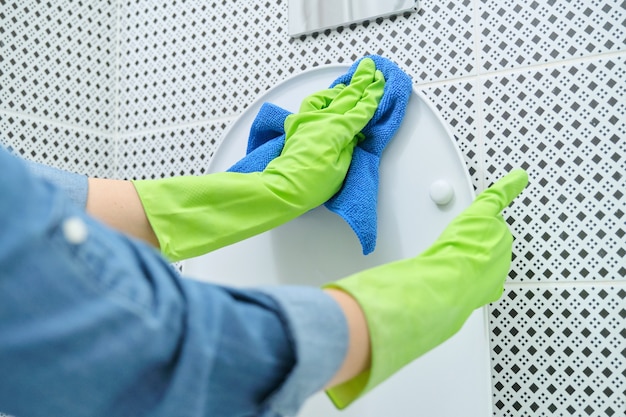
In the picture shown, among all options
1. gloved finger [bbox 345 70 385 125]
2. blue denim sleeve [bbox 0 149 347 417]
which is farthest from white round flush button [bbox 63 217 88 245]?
gloved finger [bbox 345 70 385 125]

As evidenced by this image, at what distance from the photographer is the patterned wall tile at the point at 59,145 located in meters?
1.06

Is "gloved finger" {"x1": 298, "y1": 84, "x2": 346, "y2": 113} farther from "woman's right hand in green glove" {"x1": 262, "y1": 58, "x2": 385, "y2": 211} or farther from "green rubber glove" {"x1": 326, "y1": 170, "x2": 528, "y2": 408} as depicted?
"green rubber glove" {"x1": 326, "y1": 170, "x2": 528, "y2": 408}

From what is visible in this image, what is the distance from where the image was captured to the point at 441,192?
80cm

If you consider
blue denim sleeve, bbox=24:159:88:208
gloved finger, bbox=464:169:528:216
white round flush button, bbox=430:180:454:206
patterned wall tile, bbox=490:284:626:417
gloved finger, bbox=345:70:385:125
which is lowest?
patterned wall tile, bbox=490:284:626:417

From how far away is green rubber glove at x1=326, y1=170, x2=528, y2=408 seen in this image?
17.7 inches

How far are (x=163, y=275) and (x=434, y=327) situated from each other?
0.23 m

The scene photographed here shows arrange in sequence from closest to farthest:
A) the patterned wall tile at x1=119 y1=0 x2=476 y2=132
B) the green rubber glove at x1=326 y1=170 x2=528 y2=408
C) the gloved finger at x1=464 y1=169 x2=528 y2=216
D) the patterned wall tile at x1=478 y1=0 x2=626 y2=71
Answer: the green rubber glove at x1=326 y1=170 x2=528 y2=408, the gloved finger at x1=464 y1=169 x2=528 y2=216, the patterned wall tile at x1=478 y1=0 x2=626 y2=71, the patterned wall tile at x1=119 y1=0 x2=476 y2=132

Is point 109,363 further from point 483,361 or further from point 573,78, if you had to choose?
point 573,78

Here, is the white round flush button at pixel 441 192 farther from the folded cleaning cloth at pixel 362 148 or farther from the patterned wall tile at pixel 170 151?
the patterned wall tile at pixel 170 151

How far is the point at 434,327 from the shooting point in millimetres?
504

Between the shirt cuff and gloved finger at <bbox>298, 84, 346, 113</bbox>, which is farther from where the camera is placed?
gloved finger at <bbox>298, 84, 346, 113</bbox>

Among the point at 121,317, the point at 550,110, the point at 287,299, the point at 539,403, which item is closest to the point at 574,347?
the point at 539,403

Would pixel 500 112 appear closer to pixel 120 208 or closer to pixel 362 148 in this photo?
pixel 362 148

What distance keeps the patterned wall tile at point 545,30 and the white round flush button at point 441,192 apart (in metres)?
0.19
